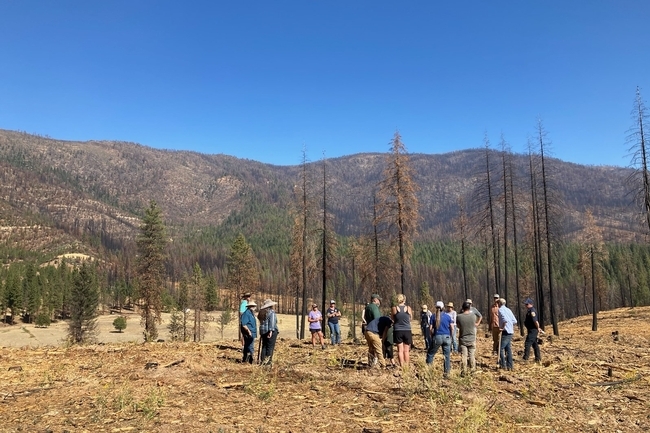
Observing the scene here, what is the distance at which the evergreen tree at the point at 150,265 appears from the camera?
30.6 meters

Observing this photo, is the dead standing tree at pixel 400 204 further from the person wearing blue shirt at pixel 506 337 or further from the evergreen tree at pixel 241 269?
the evergreen tree at pixel 241 269

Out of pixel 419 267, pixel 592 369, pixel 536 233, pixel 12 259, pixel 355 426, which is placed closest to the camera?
pixel 355 426

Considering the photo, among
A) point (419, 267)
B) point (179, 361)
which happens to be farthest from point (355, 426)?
point (419, 267)

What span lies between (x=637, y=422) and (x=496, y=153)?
76.7ft

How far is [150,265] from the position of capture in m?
31.2

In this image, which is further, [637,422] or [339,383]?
[339,383]

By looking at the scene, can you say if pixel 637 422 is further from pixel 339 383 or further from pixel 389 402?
pixel 339 383

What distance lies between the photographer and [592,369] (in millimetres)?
11836

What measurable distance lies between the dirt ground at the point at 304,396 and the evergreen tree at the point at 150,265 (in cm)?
1863

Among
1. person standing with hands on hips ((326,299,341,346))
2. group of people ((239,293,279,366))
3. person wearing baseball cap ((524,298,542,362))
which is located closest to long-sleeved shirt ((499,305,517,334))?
person wearing baseball cap ((524,298,542,362))

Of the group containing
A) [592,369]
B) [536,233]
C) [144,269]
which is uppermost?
[536,233]

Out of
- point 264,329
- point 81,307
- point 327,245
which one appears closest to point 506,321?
point 264,329

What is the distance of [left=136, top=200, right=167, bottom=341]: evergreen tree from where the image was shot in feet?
100

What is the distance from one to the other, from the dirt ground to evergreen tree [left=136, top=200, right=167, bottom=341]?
18.6m
